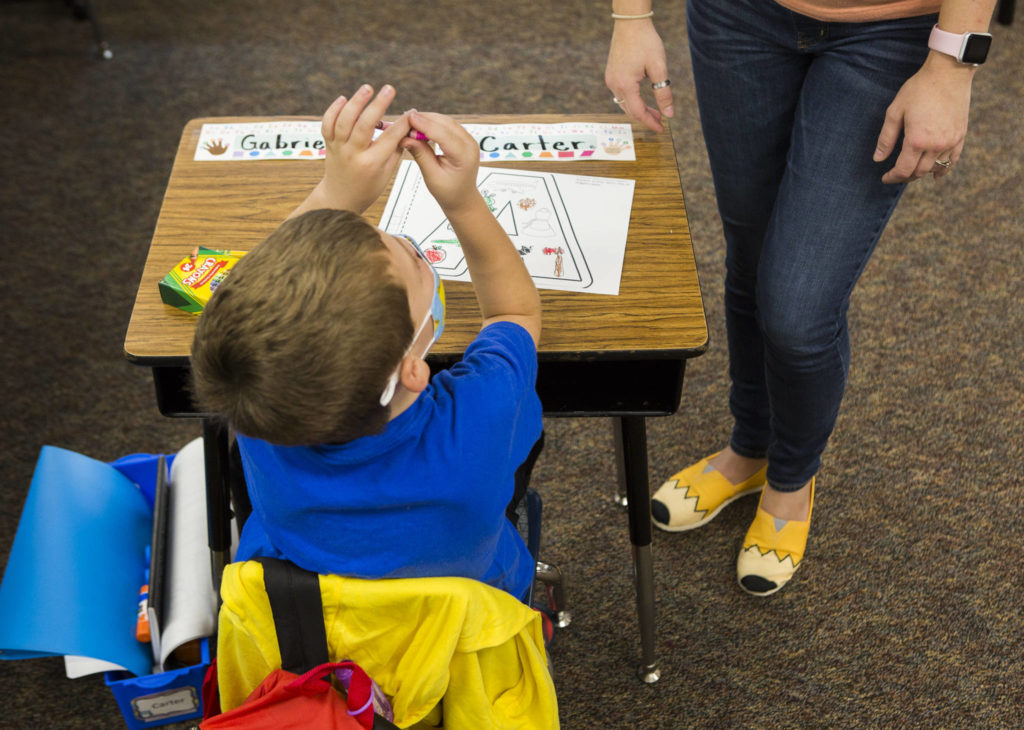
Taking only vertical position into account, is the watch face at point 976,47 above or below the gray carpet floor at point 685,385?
above

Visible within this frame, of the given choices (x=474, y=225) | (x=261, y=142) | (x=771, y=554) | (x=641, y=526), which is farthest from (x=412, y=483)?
(x=771, y=554)

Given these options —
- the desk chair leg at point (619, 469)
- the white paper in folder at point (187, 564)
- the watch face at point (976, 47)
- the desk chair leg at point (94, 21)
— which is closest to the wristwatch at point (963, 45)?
the watch face at point (976, 47)

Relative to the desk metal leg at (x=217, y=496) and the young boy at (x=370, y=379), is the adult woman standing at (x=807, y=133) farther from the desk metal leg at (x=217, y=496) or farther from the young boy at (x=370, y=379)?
the desk metal leg at (x=217, y=496)

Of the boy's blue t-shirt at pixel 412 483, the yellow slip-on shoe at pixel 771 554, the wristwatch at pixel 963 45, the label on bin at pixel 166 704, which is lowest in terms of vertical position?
the label on bin at pixel 166 704

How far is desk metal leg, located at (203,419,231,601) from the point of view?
127 centimetres

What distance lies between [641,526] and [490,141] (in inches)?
22.0

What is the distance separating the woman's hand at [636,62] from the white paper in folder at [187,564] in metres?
0.83

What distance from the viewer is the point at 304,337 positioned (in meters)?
0.77

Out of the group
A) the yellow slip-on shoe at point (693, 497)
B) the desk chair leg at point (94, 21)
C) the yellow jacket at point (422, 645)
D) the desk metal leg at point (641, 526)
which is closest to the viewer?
the yellow jacket at point (422, 645)

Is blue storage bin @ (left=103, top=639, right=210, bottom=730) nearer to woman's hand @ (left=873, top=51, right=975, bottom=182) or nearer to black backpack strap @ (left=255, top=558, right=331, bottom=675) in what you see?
black backpack strap @ (left=255, top=558, right=331, bottom=675)

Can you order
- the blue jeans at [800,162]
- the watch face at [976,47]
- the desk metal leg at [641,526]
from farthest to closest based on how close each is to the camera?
the desk metal leg at [641,526] < the blue jeans at [800,162] < the watch face at [976,47]

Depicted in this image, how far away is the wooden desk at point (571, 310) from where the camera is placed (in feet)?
3.48

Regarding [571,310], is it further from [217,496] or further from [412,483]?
[217,496]

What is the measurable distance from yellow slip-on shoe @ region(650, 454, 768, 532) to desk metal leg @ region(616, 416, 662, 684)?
270 millimetres
